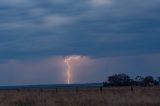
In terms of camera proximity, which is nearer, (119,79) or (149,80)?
(149,80)

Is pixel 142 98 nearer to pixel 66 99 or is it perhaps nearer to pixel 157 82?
pixel 66 99

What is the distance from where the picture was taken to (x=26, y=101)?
1427 inches

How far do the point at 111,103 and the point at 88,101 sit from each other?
8.42 feet

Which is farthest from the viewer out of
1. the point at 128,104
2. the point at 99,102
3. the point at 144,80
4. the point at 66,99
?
the point at 144,80

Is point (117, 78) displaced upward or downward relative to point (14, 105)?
upward

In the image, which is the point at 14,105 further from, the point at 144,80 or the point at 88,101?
the point at 144,80

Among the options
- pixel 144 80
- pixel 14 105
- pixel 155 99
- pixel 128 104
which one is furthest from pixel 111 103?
pixel 144 80

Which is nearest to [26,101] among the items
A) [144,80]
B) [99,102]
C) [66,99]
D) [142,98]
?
[66,99]

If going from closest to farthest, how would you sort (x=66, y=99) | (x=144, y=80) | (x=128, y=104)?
(x=128, y=104)
(x=66, y=99)
(x=144, y=80)

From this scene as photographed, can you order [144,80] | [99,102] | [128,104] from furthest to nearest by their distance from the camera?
[144,80], [99,102], [128,104]

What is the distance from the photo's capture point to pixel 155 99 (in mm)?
32875

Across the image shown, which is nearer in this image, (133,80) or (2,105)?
(2,105)

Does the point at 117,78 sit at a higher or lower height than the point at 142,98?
higher

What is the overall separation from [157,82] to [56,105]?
187ft
